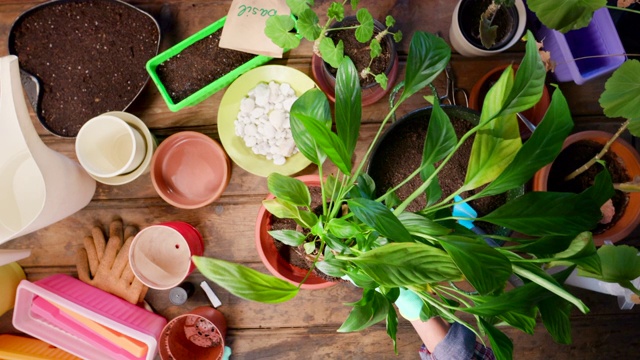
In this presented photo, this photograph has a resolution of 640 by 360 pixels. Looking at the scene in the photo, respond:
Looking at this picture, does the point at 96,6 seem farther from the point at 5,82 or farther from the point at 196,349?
the point at 196,349

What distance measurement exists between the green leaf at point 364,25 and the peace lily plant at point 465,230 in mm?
177

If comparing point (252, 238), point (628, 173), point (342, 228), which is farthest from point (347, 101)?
point (628, 173)

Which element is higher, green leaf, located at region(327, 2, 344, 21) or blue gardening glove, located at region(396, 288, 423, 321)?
green leaf, located at region(327, 2, 344, 21)

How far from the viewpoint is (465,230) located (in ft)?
2.12

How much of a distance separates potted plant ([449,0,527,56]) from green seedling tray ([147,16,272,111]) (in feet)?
1.29


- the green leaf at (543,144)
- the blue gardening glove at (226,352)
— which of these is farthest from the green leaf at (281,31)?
the blue gardening glove at (226,352)

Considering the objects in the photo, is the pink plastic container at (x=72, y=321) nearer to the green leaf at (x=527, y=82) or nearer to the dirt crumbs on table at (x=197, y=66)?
the dirt crumbs on table at (x=197, y=66)

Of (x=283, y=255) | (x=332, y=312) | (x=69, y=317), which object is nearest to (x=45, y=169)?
(x=69, y=317)

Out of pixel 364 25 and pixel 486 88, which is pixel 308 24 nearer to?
pixel 364 25

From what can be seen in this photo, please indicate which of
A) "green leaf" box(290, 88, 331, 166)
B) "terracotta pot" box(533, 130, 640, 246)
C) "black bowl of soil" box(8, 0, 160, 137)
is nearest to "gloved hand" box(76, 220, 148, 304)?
"black bowl of soil" box(8, 0, 160, 137)

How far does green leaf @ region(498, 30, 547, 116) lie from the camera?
525mm

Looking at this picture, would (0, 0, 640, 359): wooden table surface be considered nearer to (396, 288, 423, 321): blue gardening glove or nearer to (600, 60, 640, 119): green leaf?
(396, 288, 423, 321): blue gardening glove

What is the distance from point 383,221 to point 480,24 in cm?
52

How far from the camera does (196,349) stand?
0.98 m
